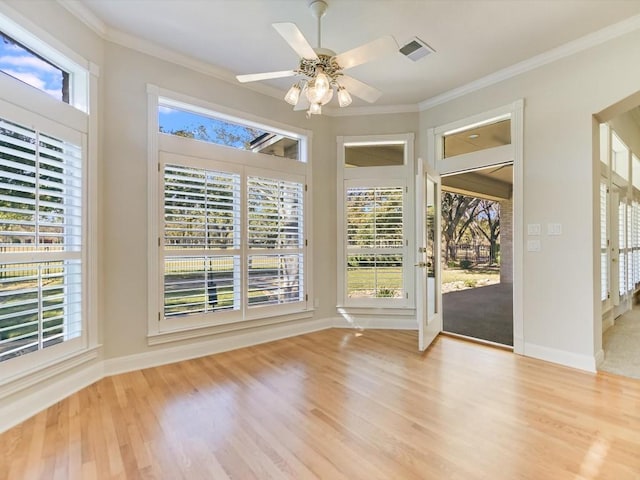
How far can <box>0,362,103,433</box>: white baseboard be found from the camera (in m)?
2.04

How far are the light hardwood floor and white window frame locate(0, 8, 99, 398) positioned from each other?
294 mm

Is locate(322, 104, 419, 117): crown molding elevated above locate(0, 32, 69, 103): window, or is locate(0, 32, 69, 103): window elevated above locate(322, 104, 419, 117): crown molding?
locate(322, 104, 419, 117): crown molding

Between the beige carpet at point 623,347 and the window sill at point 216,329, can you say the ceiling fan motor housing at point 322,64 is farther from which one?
the beige carpet at point 623,347

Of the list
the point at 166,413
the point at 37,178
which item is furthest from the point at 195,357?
the point at 37,178

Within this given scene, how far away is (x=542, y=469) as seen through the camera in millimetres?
1635

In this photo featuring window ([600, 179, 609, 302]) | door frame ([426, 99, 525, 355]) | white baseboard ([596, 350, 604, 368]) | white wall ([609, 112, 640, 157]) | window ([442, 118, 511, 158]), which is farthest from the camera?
white wall ([609, 112, 640, 157])

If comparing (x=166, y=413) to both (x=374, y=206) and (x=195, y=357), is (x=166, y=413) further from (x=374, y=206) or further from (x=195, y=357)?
(x=374, y=206)

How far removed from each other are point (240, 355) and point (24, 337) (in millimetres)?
1721

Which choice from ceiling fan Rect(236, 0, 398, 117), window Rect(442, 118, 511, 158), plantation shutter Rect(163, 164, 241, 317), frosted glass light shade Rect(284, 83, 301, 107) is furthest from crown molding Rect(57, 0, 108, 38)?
window Rect(442, 118, 511, 158)

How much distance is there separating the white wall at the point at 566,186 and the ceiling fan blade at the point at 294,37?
96.6 inches

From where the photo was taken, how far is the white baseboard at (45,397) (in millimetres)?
2041

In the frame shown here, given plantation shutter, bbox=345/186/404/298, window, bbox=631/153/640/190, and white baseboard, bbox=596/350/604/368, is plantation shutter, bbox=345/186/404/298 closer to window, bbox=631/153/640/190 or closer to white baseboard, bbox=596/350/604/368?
white baseboard, bbox=596/350/604/368

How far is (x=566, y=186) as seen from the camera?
120 inches

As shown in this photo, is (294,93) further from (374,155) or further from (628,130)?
(628,130)
